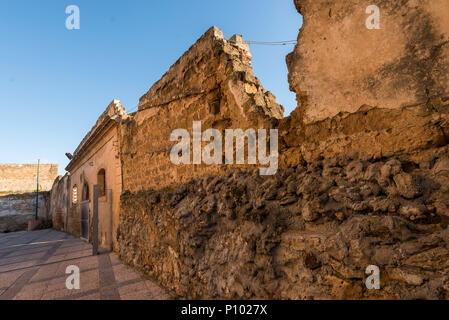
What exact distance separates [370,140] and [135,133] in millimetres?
5022

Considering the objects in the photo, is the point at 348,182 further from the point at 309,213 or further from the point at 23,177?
the point at 23,177

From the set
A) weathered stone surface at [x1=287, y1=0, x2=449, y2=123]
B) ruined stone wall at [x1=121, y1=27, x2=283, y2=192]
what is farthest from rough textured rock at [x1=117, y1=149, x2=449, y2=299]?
ruined stone wall at [x1=121, y1=27, x2=283, y2=192]

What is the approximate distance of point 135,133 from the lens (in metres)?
5.87

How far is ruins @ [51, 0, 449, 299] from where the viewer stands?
154 centimetres

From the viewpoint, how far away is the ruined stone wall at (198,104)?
10.0 ft

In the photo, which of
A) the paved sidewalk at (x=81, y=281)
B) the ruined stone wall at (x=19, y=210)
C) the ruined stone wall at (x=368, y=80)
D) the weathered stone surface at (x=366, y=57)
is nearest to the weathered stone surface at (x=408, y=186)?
the ruined stone wall at (x=368, y=80)

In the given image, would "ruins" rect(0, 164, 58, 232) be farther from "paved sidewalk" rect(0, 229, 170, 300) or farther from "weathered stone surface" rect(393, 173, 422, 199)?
"weathered stone surface" rect(393, 173, 422, 199)

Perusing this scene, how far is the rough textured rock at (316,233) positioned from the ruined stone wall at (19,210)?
2192cm

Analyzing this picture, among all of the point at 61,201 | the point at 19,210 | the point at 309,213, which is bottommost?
the point at 19,210

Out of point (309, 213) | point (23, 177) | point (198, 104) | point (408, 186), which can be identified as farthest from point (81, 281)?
point (23, 177)

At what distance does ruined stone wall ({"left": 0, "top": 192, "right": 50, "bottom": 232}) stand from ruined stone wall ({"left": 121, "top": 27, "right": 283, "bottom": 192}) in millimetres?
19432

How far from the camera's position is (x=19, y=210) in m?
19.8

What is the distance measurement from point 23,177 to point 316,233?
98.7ft

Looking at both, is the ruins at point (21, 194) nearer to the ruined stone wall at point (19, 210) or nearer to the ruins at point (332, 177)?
the ruined stone wall at point (19, 210)
